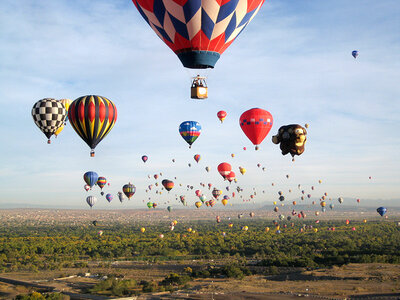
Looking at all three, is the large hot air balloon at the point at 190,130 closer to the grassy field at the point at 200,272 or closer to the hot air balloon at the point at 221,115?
the hot air balloon at the point at 221,115

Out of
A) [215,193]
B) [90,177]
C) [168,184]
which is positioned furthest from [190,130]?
[215,193]

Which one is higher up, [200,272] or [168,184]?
[168,184]

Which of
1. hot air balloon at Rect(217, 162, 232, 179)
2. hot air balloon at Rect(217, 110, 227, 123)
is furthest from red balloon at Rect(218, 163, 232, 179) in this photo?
hot air balloon at Rect(217, 110, 227, 123)

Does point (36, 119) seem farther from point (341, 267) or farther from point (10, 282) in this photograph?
point (341, 267)

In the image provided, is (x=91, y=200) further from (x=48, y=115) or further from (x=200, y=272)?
(x=48, y=115)

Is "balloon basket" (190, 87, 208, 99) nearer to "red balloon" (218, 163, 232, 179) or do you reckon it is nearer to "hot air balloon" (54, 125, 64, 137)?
"hot air balloon" (54, 125, 64, 137)

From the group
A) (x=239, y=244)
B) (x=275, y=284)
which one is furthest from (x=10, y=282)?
(x=239, y=244)

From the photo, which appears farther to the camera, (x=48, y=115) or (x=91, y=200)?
(x=91, y=200)
